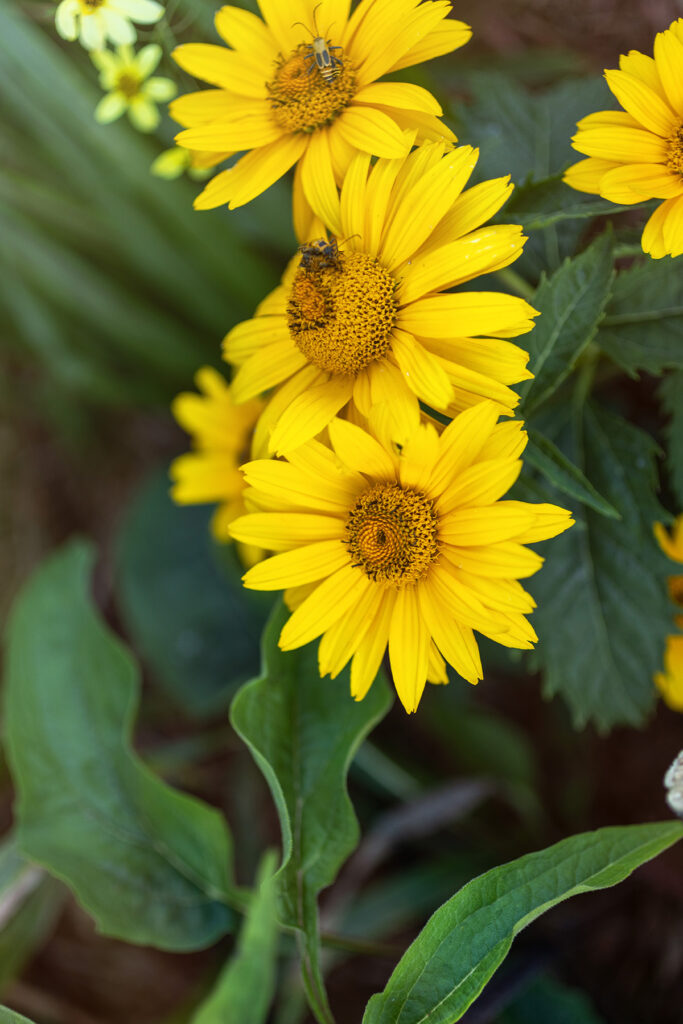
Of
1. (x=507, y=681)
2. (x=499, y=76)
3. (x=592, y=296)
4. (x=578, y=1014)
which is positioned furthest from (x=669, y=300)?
(x=578, y=1014)

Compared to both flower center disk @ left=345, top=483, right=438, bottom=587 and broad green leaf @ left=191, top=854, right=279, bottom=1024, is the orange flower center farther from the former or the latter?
broad green leaf @ left=191, top=854, right=279, bottom=1024

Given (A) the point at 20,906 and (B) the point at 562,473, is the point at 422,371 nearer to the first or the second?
(B) the point at 562,473

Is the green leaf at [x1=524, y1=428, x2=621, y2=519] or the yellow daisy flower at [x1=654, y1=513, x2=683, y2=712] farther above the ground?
the green leaf at [x1=524, y1=428, x2=621, y2=519]

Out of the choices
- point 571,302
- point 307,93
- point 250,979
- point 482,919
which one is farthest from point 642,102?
point 250,979

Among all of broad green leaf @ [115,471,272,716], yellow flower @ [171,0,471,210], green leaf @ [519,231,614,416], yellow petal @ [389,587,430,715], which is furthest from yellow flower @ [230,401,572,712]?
broad green leaf @ [115,471,272,716]

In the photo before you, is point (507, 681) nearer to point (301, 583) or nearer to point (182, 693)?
point (182, 693)

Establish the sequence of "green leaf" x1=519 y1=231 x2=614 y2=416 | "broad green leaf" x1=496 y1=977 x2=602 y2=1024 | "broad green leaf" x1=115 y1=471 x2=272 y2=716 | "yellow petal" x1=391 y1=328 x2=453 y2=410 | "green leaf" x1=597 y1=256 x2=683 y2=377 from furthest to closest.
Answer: "broad green leaf" x1=115 y1=471 x2=272 y2=716, "broad green leaf" x1=496 y1=977 x2=602 y2=1024, "green leaf" x1=597 y1=256 x2=683 y2=377, "green leaf" x1=519 y1=231 x2=614 y2=416, "yellow petal" x1=391 y1=328 x2=453 y2=410

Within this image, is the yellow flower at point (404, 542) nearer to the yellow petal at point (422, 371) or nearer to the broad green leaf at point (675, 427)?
the yellow petal at point (422, 371)
